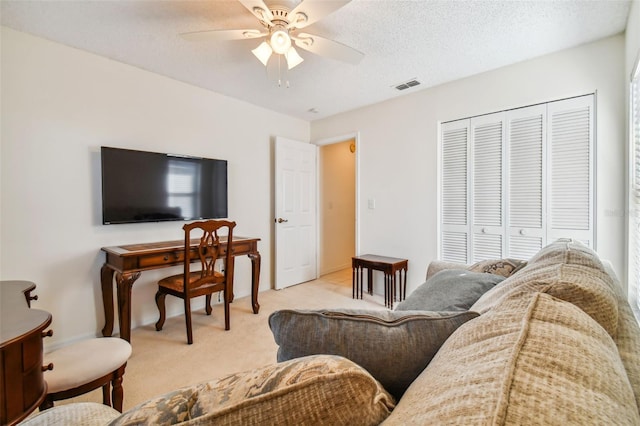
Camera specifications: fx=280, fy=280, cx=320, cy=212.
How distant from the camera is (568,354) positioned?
0.40 meters

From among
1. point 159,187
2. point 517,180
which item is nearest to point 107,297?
point 159,187

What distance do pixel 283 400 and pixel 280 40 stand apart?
1.96 metres

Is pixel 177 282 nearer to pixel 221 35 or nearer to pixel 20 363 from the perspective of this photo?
pixel 20 363

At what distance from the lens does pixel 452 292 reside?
1254 mm

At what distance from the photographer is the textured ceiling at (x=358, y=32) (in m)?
1.84

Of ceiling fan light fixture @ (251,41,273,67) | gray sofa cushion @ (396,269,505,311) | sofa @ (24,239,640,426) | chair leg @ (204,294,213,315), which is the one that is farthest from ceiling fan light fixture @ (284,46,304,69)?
chair leg @ (204,294,213,315)

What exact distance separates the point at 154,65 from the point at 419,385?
3240 mm

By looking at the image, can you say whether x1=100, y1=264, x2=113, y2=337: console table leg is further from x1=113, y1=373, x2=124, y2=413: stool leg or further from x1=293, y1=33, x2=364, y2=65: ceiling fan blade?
x1=293, y1=33, x2=364, y2=65: ceiling fan blade

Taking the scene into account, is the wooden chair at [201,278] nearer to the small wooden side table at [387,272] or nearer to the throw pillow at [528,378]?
the small wooden side table at [387,272]

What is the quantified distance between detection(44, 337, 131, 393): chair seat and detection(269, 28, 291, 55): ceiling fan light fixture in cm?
197

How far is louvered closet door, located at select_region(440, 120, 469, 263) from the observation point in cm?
293

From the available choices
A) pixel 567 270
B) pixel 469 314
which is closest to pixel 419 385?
pixel 469 314

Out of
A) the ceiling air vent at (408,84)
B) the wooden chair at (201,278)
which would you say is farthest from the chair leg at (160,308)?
the ceiling air vent at (408,84)

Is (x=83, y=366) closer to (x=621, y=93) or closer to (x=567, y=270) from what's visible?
(x=567, y=270)
